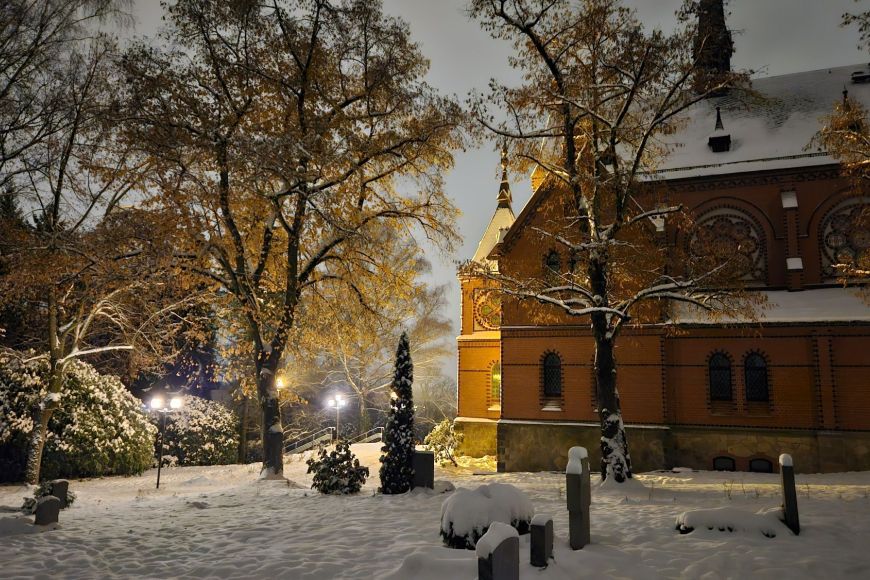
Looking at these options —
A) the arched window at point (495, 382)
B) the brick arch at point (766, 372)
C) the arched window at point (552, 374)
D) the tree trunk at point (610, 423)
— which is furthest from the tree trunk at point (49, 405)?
the brick arch at point (766, 372)

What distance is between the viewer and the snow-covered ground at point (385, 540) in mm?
6375

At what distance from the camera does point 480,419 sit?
23344 millimetres

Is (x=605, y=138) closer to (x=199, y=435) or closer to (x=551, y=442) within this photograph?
(x=551, y=442)

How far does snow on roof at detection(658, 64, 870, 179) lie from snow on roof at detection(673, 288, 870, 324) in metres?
4.63

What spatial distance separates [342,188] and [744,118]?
17.0 m

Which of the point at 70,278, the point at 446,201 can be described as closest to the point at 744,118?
the point at 446,201

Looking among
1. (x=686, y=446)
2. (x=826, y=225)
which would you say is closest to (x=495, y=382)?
(x=686, y=446)

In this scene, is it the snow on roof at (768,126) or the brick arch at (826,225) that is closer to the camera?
the brick arch at (826,225)

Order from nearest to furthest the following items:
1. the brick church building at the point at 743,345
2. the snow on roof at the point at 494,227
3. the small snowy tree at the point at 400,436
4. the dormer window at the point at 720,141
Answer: the small snowy tree at the point at 400,436
the brick church building at the point at 743,345
the dormer window at the point at 720,141
the snow on roof at the point at 494,227

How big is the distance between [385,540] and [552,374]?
12.9 meters

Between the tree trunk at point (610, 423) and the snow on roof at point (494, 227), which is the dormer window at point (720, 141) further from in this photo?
the tree trunk at point (610, 423)

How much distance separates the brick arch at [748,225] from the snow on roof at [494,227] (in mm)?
8446

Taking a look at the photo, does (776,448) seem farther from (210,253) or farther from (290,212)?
(210,253)

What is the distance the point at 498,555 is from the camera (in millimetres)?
4820
